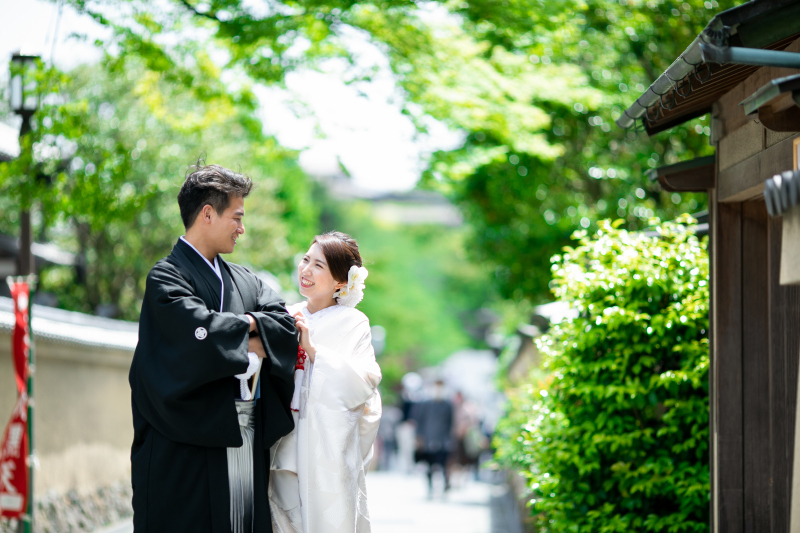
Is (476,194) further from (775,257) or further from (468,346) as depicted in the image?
(468,346)

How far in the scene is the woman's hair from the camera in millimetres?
3951

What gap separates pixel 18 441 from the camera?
19.4ft

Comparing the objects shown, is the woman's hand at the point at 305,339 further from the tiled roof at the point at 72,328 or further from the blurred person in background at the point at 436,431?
the blurred person in background at the point at 436,431

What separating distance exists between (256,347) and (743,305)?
2.57 metres

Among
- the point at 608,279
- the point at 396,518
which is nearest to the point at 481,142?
the point at 396,518

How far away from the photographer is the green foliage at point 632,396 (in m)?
4.98

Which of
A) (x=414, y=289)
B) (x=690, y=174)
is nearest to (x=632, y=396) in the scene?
(x=690, y=174)

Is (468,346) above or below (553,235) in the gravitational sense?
below

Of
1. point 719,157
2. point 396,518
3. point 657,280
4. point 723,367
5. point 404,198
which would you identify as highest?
point 404,198

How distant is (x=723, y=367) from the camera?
14.2ft

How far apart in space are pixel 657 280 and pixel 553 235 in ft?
22.3

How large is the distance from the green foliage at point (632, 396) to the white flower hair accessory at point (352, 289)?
69.8 inches

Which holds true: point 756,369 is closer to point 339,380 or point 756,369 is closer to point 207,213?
point 339,380

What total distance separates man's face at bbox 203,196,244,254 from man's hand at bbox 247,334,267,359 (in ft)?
1.37
